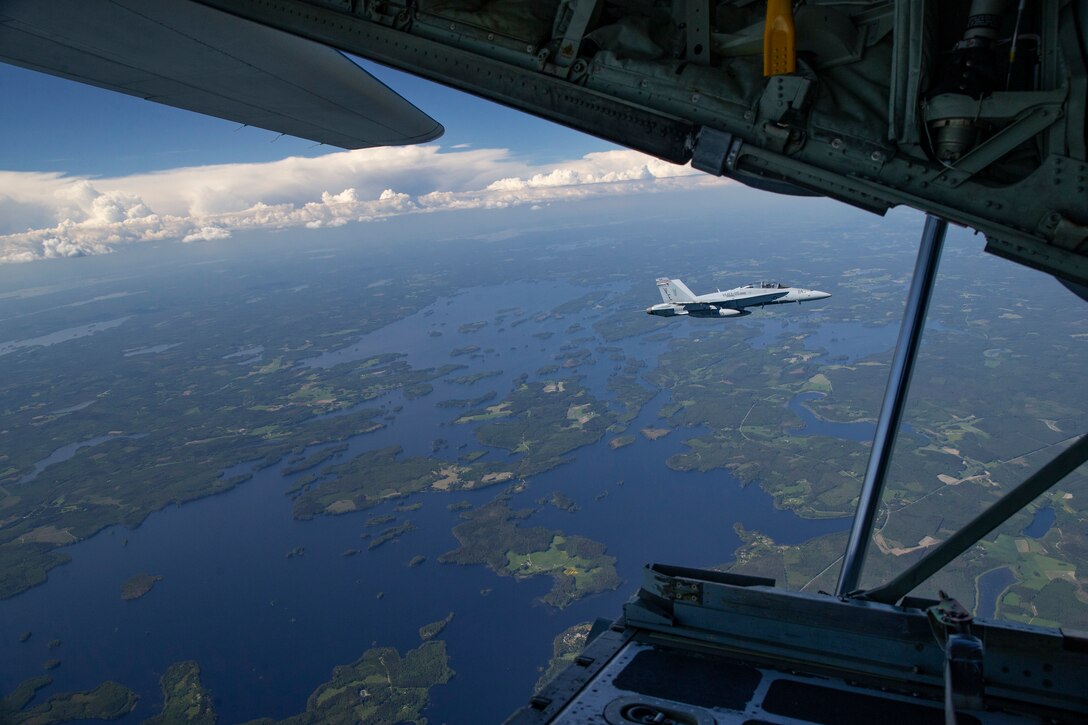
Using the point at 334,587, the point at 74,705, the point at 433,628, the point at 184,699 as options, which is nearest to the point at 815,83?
the point at 433,628

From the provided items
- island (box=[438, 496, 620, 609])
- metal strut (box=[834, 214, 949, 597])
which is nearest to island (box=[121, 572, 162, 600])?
island (box=[438, 496, 620, 609])

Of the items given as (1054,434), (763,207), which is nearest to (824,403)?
(1054,434)

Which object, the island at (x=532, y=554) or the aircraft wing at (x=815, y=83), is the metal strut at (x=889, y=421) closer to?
the aircraft wing at (x=815, y=83)

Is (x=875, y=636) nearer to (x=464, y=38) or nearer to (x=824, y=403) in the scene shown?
(x=464, y=38)

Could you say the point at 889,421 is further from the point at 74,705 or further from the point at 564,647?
the point at 74,705

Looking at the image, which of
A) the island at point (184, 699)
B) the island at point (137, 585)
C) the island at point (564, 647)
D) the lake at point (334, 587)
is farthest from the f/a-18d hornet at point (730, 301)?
the island at point (137, 585)
